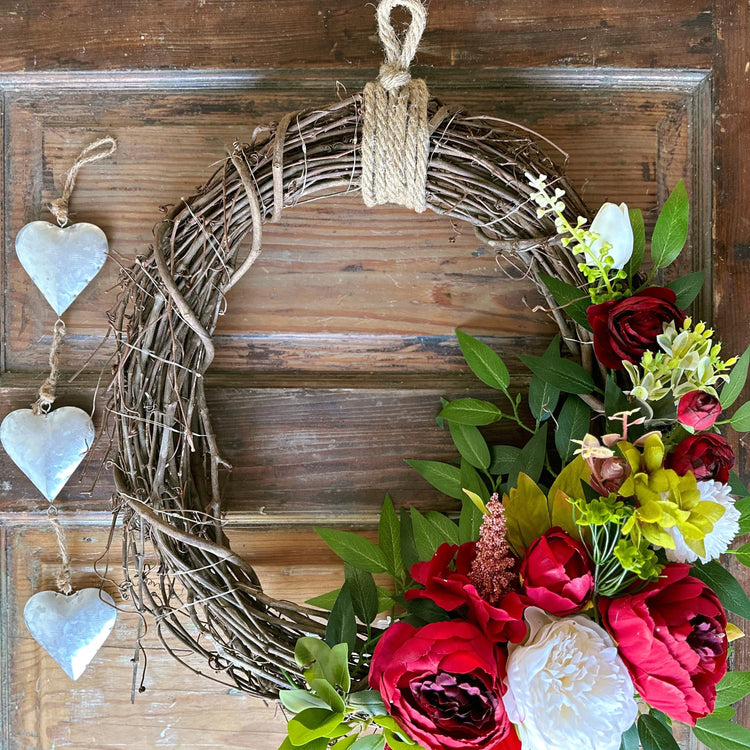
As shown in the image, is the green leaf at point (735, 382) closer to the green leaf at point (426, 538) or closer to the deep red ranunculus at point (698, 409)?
the deep red ranunculus at point (698, 409)

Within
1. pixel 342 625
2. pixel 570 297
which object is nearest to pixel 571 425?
pixel 570 297

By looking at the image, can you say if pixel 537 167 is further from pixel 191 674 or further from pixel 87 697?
pixel 87 697

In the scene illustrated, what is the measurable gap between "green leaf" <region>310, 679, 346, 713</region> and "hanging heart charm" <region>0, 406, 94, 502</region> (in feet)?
1.51

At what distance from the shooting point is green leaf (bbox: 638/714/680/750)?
2.26 ft

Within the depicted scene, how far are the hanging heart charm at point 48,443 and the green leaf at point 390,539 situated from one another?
425 mm

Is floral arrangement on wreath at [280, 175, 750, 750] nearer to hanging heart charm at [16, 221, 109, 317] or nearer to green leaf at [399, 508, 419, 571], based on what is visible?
green leaf at [399, 508, 419, 571]

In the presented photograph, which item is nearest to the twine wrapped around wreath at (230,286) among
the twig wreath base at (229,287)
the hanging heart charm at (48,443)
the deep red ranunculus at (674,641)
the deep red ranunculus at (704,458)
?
the twig wreath base at (229,287)

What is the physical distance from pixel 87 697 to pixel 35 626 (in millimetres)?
143

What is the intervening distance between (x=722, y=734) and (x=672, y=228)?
594 millimetres

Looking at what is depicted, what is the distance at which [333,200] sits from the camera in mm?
885

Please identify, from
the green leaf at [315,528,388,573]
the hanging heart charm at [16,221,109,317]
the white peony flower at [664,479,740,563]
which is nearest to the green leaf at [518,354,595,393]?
the white peony flower at [664,479,740,563]

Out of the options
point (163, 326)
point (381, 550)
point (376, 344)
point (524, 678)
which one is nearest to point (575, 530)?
point (524, 678)

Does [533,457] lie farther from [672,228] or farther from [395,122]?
[395,122]

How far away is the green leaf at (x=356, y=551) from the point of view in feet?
2.63
